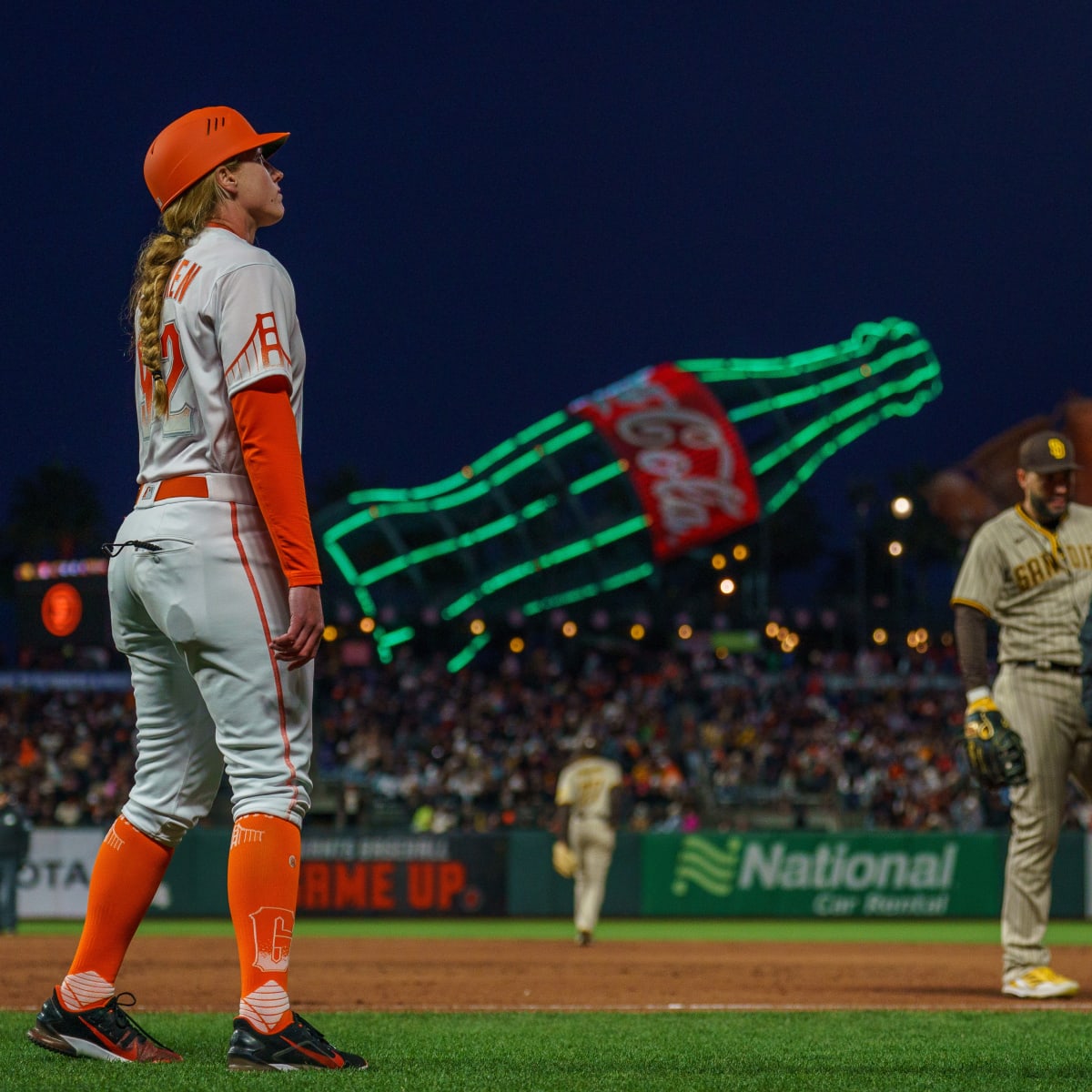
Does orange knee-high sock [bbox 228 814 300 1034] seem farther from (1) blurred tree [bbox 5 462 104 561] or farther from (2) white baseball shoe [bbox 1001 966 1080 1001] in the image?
(1) blurred tree [bbox 5 462 104 561]

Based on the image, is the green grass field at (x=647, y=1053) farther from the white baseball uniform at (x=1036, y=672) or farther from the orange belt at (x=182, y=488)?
the orange belt at (x=182, y=488)

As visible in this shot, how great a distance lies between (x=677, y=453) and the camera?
1677 inches

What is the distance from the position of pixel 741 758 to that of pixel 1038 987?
80.1 ft

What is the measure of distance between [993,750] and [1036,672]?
1.54ft

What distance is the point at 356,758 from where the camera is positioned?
2998 centimetres

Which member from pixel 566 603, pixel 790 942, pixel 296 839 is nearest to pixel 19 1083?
pixel 296 839

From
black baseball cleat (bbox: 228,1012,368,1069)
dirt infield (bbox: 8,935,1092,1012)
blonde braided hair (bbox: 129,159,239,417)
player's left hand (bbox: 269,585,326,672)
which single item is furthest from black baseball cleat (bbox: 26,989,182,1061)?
dirt infield (bbox: 8,935,1092,1012)

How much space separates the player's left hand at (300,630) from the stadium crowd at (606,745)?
18.9m

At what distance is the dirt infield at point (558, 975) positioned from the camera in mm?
6598

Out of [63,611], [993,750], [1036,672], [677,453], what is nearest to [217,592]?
[993,750]

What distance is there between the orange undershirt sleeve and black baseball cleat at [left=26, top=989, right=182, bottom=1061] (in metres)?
1.14

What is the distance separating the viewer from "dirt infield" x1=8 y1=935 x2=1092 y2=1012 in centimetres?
660

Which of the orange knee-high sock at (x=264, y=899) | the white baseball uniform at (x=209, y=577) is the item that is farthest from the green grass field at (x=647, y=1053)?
the white baseball uniform at (x=209, y=577)

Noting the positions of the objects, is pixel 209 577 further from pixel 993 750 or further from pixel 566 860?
pixel 566 860
